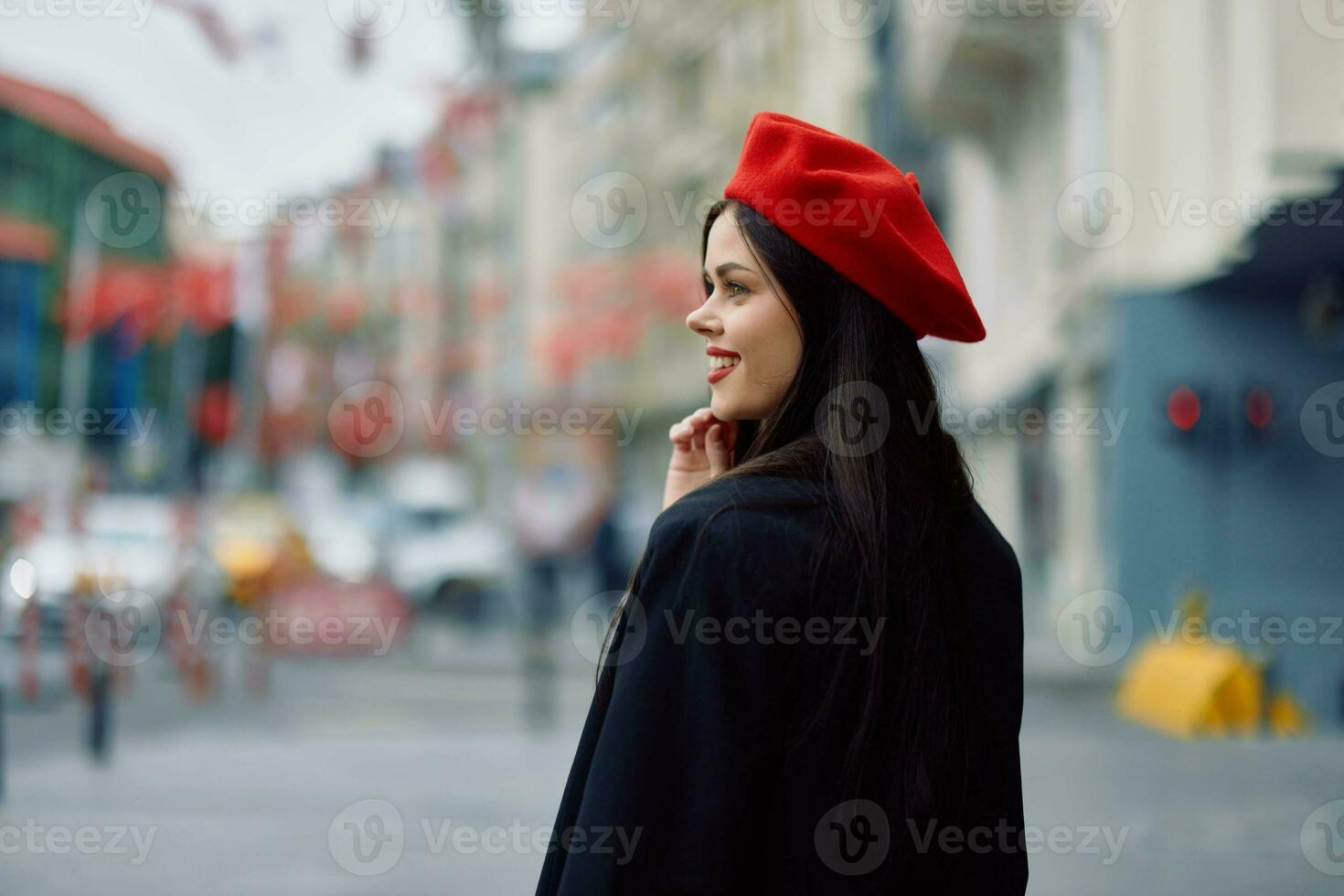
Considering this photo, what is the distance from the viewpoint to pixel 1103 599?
48.3 feet

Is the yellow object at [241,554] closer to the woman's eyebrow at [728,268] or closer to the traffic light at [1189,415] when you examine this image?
the traffic light at [1189,415]

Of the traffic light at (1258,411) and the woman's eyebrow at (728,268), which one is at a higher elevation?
the traffic light at (1258,411)

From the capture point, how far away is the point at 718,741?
1678 mm

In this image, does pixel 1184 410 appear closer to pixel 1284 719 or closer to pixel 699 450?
pixel 1284 719

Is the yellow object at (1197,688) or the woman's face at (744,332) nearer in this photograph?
the woman's face at (744,332)

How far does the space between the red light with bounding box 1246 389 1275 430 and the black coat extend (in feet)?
39.2

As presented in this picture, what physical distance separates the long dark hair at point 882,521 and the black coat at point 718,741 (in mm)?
34

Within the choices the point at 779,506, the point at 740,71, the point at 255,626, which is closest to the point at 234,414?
the point at 740,71

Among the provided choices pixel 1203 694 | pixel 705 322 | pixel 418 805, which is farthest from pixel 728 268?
pixel 1203 694

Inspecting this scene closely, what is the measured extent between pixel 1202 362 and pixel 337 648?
10.2m

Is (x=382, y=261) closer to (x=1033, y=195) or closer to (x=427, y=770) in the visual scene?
(x=1033, y=195)

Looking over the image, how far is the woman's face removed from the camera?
1953 millimetres

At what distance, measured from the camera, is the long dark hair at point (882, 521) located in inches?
70.0

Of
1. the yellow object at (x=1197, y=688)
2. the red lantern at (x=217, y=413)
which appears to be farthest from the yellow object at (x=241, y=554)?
the red lantern at (x=217, y=413)
